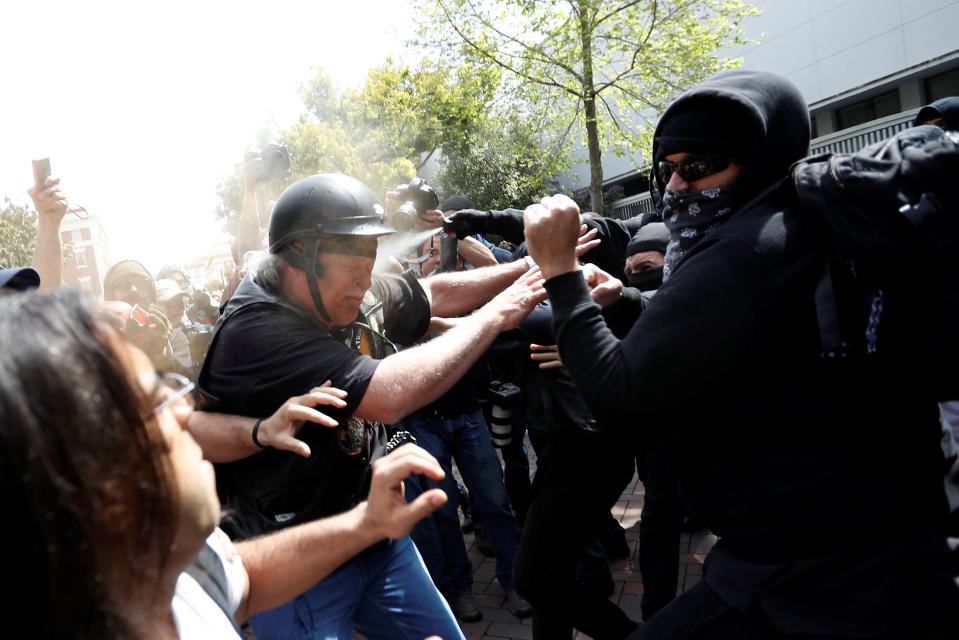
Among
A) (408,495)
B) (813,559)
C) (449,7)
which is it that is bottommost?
(408,495)

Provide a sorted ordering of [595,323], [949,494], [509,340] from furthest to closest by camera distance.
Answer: [509,340] → [595,323] → [949,494]

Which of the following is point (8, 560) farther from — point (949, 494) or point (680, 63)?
point (680, 63)

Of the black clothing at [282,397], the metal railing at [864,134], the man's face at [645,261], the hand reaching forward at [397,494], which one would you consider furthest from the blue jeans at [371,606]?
the metal railing at [864,134]

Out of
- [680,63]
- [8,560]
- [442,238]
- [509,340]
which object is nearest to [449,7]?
[680,63]

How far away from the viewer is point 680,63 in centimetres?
1041

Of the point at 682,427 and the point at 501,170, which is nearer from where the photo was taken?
the point at 682,427

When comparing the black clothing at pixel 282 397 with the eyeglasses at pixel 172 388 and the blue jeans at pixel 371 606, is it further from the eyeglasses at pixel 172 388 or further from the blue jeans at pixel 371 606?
the eyeglasses at pixel 172 388

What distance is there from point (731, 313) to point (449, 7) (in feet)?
35.8

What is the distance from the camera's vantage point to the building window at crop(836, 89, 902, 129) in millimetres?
16719

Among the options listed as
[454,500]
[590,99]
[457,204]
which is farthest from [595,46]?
[454,500]

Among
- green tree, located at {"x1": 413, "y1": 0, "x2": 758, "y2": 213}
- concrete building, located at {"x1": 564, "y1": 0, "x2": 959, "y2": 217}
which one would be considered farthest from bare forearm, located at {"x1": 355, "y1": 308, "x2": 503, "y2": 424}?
concrete building, located at {"x1": 564, "y1": 0, "x2": 959, "y2": 217}

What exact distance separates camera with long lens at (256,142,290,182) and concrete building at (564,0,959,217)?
36.9ft

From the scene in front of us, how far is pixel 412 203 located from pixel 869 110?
1756cm

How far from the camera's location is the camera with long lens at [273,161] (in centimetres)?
353
